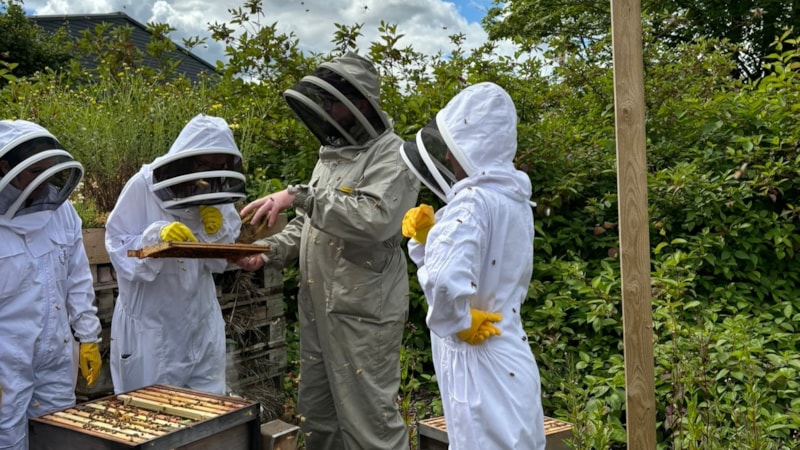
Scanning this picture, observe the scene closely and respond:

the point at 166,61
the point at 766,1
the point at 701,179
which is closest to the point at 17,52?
the point at 166,61

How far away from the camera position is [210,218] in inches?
137

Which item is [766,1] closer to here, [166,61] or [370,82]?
[166,61]

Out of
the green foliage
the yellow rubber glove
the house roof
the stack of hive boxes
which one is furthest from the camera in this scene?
the house roof

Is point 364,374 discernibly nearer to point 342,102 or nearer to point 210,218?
point 210,218

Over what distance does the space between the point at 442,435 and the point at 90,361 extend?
1.63 m

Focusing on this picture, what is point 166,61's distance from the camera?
6863 mm

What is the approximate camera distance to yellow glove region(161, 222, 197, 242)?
3109 millimetres

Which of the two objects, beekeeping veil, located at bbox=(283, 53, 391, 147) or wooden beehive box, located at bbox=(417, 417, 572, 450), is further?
beekeeping veil, located at bbox=(283, 53, 391, 147)

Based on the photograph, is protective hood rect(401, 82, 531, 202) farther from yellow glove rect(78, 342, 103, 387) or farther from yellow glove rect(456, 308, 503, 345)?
yellow glove rect(78, 342, 103, 387)

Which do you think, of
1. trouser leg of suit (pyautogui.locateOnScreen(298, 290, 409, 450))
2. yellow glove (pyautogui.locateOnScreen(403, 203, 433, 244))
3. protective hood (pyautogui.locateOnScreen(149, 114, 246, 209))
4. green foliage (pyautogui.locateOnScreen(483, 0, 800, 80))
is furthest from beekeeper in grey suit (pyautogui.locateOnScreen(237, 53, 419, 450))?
green foliage (pyautogui.locateOnScreen(483, 0, 800, 80))

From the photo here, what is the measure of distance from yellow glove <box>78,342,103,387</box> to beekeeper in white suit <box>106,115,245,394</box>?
76 mm

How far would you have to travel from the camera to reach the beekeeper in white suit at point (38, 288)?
2959 mm

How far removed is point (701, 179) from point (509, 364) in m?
3.45

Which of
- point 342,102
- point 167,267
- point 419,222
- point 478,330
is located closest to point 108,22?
point 342,102
